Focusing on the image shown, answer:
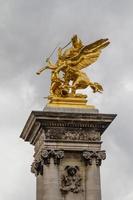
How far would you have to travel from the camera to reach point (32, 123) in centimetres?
3459

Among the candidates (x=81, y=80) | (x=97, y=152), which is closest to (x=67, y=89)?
(x=81, y=80)

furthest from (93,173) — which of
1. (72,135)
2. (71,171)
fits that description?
(72,135)

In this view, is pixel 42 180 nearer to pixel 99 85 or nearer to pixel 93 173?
pixel 93 173

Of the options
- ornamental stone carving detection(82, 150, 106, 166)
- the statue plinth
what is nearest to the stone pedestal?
ornamental stone carving detection(82, 150, 106, 166)

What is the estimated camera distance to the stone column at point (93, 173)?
33750 millimetres

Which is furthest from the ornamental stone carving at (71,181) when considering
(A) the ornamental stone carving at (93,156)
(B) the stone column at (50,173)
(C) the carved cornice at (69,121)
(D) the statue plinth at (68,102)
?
(D) the statue plinth at (68,102)

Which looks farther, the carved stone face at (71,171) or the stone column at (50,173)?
the carved stone face at (71,171)

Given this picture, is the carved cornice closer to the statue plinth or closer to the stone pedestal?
the stone pedestal

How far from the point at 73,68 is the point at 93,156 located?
4505mm

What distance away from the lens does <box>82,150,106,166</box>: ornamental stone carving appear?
111ft

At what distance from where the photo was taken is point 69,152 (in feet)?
112

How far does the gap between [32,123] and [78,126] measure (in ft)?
6.76

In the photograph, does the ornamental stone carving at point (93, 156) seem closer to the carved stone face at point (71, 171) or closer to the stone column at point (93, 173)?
the stone column at point (93, 173)

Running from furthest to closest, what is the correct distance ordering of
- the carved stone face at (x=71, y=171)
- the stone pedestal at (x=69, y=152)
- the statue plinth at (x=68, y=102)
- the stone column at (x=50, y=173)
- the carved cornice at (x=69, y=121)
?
the statue plinth at (x=68, y=102) → the carved cornice at (x=69, y=121) → the carved stone face at (x=71, y=171) → the stone pedestal at (x=69, y=152) → the stone column at (x=50, y=173)
